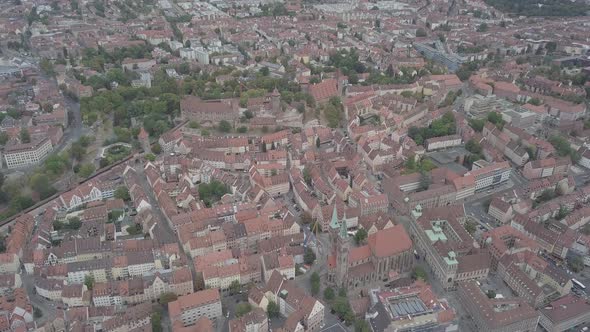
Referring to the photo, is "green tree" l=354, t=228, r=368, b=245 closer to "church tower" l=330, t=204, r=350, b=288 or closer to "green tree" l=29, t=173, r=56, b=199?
"church tower" l=330, t=204, r=350, b=288

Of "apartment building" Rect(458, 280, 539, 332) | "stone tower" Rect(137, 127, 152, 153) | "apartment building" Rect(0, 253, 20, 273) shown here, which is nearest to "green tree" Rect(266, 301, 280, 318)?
"apartment building" Rect(458, 280, 539, 332)

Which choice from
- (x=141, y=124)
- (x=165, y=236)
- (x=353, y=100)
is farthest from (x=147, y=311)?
(x=353, y=100)

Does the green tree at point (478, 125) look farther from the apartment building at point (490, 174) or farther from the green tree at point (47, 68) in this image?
the green tree at point (47, 68)

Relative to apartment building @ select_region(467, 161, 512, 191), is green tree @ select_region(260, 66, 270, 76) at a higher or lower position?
higher

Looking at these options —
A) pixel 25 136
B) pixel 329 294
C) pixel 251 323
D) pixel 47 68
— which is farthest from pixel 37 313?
pixel 47 68

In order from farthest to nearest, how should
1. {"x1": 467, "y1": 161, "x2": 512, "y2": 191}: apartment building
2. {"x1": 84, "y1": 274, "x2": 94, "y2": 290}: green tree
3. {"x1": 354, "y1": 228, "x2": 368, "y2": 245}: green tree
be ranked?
1. {"x1": 467, "y1": 161, "x2": 512, "y2": 191}: apartment building
2. {"x1": 354, "y1": 228, "x2": 368, "y2": 245}: green tree
3. {"x1": 84, "y1": 274, "x2": 94, "y2": 290}: green tree

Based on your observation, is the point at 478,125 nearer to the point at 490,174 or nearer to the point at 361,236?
the point at 490,174
